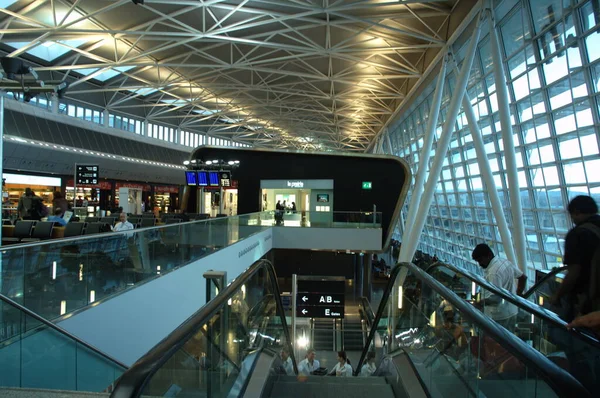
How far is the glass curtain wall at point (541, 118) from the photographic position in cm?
1242

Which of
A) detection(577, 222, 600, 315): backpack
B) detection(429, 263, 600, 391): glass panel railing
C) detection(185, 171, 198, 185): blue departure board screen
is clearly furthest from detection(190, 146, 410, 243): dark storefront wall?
detection(577, 222, 600, 315): backpack

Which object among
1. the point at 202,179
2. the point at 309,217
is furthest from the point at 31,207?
the point at 309,217

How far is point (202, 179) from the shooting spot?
23141mm

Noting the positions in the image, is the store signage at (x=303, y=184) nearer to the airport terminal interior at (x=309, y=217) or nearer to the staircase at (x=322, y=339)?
the airport terminal interior at (x=309, y=217)

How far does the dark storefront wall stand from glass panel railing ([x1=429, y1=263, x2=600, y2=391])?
812 inches

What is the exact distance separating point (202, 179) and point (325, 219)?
7203mm

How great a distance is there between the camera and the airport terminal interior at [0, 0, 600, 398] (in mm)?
3058

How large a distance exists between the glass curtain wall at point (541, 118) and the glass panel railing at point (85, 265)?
12294mm

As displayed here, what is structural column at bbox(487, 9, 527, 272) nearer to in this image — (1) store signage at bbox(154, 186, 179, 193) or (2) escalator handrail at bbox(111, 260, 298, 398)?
(2) escalator handrail at bbox(111, 260, 298, 398)

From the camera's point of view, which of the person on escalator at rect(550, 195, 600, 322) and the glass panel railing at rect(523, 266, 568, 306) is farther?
the glass panel railing at rect(523, 266, 568, 306)

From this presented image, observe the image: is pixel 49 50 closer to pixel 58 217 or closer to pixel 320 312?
pixel 58 217

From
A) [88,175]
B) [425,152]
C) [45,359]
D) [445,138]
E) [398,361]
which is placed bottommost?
[398,361]

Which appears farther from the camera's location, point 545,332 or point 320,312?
point 320,312

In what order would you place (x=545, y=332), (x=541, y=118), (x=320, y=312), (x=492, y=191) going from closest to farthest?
(x=545, y=332) < (x=320, y=312) < (x=541, y=118) < (x=492, y=191)
